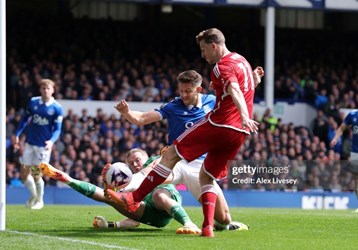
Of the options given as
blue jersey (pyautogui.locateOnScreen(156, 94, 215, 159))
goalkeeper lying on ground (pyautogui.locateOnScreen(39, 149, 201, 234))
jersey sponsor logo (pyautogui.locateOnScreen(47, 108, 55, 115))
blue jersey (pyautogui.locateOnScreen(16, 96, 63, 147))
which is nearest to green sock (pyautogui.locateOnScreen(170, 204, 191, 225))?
goalkeeper lying on ground (pyautogui.locateOnScreen(39, 149, 201, 234))

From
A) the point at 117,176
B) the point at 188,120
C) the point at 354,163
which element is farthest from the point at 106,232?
the point at 354,163

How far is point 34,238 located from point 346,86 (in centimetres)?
2266

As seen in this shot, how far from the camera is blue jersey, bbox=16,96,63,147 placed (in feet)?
57.6

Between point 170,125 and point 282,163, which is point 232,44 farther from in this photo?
point 170,125

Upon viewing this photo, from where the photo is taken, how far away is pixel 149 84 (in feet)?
92.6

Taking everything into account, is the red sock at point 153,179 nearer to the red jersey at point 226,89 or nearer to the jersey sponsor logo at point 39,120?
the red jersey at point 226,89

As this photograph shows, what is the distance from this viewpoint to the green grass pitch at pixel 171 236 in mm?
9375

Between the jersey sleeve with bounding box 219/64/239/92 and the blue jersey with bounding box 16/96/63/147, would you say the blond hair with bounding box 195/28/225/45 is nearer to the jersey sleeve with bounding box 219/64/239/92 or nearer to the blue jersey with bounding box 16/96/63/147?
the jersey sleeve with bounding box 219/64/239/92

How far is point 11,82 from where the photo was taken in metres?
26.4

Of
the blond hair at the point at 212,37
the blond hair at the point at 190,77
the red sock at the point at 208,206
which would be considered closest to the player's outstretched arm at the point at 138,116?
the blond hair at the point at 190,77

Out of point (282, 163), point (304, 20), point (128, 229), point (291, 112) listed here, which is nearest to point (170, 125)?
point (128, 229)

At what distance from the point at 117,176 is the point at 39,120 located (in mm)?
7810

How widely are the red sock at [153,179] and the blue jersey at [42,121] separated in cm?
732

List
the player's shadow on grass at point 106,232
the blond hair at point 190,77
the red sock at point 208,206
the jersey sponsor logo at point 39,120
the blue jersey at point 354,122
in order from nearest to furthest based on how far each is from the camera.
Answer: the red sock at point 208,206
the player's shadow on grass at point 106,232
the blond hair at point 190,77
the jersey sponsor logo at point 39,120
the blue jersey at point 354,122
